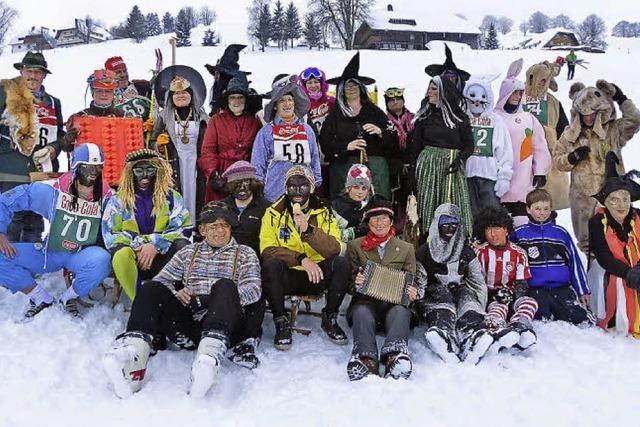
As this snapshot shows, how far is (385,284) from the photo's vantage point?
179 inches

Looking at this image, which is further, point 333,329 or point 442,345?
point 333,329

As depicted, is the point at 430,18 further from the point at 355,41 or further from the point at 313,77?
the point at 313,77

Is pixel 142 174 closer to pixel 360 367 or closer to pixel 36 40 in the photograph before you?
pixel 360 367

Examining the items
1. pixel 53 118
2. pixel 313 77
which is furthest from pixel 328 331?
pixel 53 118

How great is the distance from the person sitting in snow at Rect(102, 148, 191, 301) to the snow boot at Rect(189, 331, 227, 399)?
3.85ft

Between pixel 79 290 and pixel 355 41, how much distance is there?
171ft

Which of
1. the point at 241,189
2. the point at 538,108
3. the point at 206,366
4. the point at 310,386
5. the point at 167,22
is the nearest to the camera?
the point at 206,366

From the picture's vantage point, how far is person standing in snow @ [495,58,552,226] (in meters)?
5.93

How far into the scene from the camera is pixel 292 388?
12.6ft

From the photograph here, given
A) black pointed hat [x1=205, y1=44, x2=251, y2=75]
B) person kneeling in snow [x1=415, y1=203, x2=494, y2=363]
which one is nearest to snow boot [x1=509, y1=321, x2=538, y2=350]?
person kneeling in snow [x1=415, y1=203, x2=494, y2=363]

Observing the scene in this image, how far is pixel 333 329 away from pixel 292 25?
47644 millimetres

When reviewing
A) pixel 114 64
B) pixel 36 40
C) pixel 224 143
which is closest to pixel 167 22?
pixel 36 40

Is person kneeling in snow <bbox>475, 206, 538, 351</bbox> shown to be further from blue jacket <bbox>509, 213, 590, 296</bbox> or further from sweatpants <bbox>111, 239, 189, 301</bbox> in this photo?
sweatpants <bbox>111, 239, 189, 301</bbox>

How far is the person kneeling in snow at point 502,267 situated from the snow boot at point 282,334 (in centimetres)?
159
